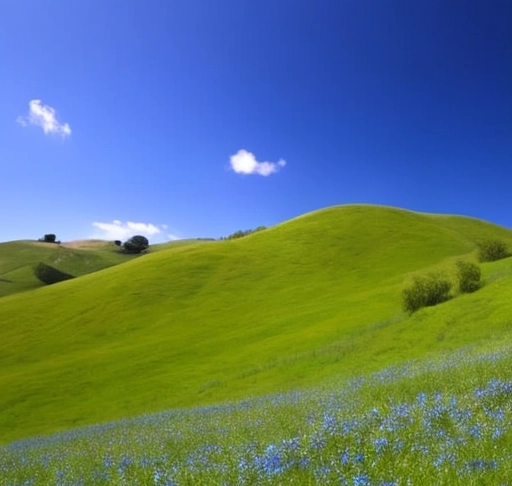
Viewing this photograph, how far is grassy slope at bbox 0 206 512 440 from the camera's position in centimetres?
3988

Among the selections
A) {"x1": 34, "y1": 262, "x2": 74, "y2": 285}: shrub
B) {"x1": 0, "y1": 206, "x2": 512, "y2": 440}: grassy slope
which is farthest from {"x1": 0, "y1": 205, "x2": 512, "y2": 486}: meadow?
{"x1": 34, "y1": 262, "x2": 74, "y2": 285}: shrub

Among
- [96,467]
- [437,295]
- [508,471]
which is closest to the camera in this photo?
[508,471]

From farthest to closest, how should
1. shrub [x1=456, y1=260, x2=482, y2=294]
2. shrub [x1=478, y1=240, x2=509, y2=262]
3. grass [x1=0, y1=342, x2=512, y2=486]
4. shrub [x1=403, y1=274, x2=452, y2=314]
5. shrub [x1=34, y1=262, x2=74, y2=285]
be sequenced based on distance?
shrub [x1=34, y1=262, x2=74, y2=285] < shrub [x1=478, y1=240, x2=509, y2=262] < shrub [x1=456, y1=260, x2=482, y2=294] < shrub [x1=403, y1=274, x2=452, y2=314] < grass [x1=0, y1=342, x2=512, y2=486]

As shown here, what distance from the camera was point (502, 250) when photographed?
79.8 m

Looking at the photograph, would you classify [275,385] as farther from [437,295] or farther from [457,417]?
[457,417]

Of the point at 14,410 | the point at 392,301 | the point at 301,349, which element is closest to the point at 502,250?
the point at 392,301

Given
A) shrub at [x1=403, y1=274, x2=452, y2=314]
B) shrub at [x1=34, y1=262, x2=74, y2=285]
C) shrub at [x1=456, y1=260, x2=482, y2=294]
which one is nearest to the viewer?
shrub at [x1=403, y1=274, x2=452, y2=314]

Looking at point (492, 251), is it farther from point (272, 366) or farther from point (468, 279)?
point (272, 366)

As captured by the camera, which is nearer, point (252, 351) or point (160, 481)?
point (160, 481)

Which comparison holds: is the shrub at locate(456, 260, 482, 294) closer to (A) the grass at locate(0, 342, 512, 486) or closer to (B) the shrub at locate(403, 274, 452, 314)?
(B) the shrub at locate(403, 274, 452, 314)

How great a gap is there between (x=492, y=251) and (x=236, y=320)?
41154mm

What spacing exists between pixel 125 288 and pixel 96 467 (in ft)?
265

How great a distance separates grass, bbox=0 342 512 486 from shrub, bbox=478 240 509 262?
223 feet

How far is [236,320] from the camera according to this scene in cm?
6825
